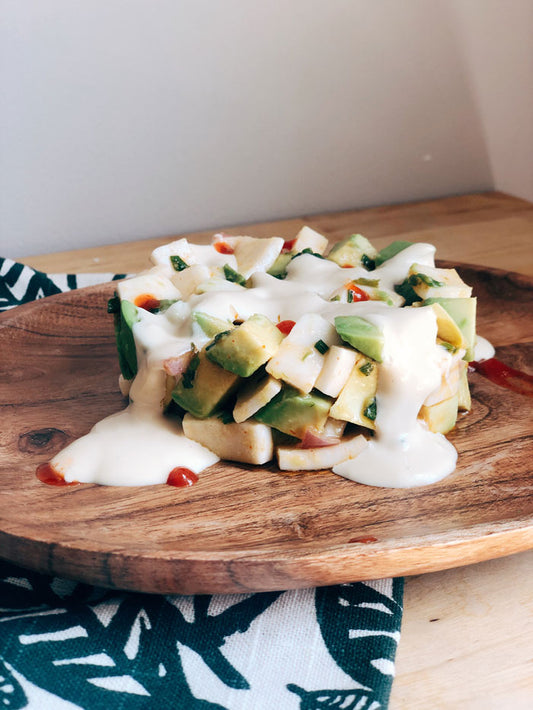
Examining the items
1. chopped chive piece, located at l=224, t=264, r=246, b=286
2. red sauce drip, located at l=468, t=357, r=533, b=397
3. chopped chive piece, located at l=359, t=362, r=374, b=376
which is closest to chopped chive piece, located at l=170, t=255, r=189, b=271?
chopped chive piece, located at l=224, t=264, r=246, b=286

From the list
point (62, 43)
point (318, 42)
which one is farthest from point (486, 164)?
point (62, 43)

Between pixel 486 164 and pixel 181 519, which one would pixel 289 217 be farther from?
pixel 181 519

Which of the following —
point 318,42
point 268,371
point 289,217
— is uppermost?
point 318,42

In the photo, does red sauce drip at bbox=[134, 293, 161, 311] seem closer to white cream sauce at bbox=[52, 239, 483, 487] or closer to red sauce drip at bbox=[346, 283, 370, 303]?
white cream sauce at bbox=[52, 239, 483, 487]

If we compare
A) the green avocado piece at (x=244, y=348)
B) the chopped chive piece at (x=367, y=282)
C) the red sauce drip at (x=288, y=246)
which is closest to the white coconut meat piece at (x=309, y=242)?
the red sauce drip at (x=288, y=246)

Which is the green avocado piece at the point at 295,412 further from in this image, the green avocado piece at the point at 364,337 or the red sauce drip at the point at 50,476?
the red sauce drip at the point at 50,476
